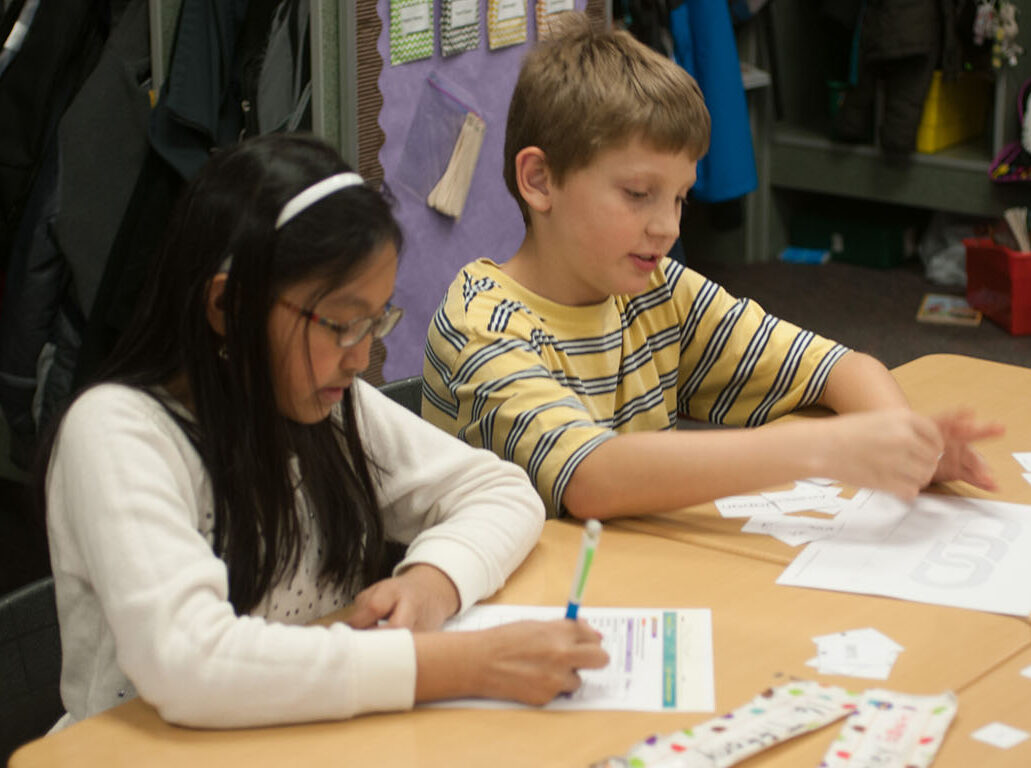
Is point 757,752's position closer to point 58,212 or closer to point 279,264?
point 279,264

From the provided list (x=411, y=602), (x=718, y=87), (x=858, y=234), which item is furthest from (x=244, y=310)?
(x=858, y=234)

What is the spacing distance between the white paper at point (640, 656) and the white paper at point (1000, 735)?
0.21 m

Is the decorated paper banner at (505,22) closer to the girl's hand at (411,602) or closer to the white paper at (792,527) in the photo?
the white paper at (792,527)

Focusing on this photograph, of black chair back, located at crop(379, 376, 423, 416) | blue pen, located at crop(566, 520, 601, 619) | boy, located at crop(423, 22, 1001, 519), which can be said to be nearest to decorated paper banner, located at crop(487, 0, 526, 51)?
boy, located at crop(423, 22, 1001, 519)

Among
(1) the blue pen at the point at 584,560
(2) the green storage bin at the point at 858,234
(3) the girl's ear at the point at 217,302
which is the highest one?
(3) the girl's ear at the point at 217,302

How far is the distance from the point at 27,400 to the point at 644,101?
5.57 feet

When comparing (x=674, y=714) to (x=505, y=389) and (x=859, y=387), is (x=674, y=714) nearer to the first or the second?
(x=505, y=389)

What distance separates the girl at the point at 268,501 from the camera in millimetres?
1075

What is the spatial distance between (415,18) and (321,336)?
6.10ft

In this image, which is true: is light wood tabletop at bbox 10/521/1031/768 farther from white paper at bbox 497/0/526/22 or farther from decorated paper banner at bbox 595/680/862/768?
white paper at bbox 497/0/526/22

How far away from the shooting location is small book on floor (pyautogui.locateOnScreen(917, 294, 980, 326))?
4230 mm

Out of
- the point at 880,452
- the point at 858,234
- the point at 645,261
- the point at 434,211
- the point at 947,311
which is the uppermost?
the point at 645,261

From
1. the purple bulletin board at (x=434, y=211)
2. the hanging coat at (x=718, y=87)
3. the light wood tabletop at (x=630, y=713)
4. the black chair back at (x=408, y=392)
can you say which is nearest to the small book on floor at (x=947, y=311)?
the hanging coat at (x=718, y=87)

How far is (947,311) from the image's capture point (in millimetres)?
4297
